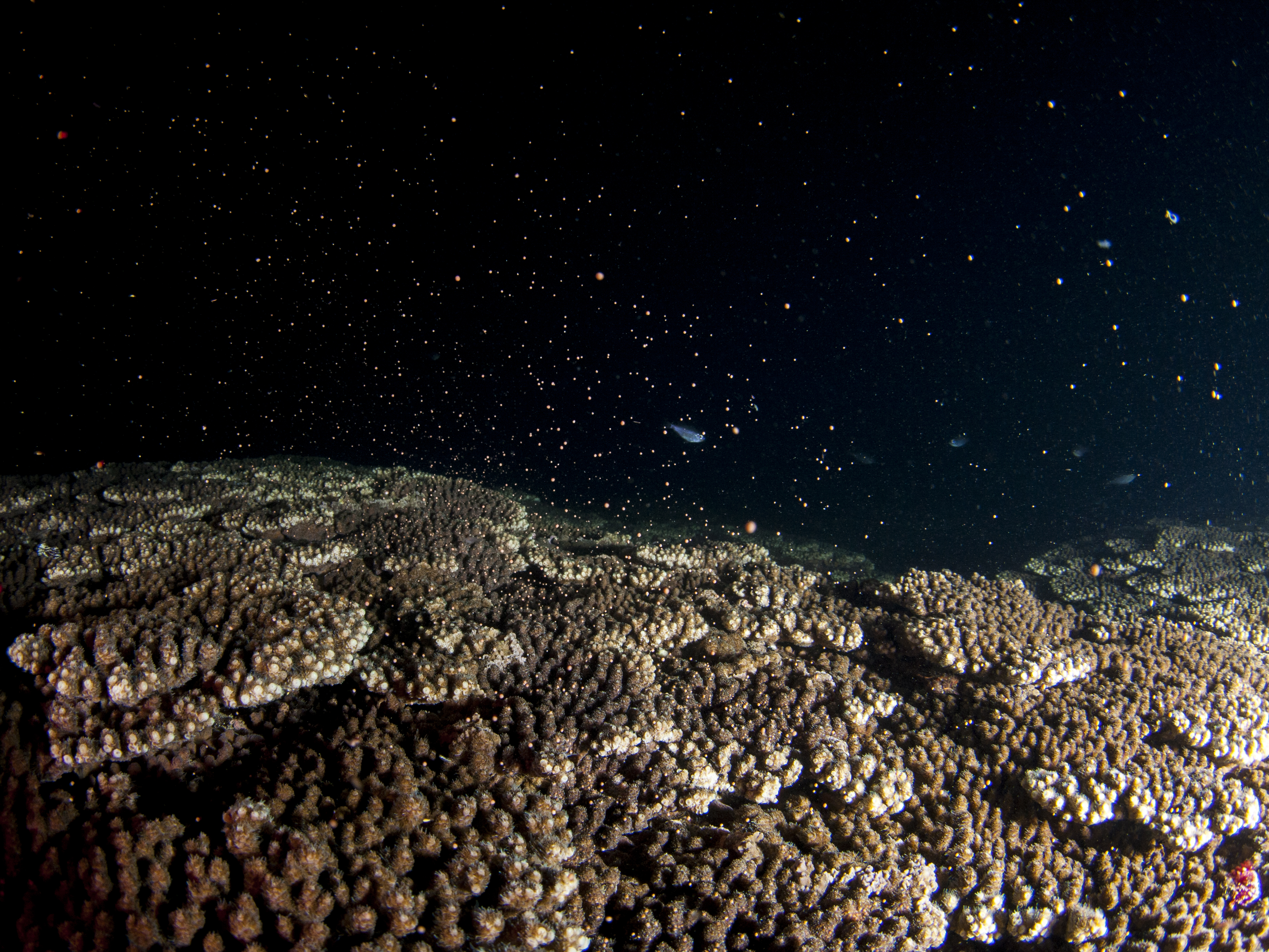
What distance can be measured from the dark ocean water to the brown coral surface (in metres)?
7.20

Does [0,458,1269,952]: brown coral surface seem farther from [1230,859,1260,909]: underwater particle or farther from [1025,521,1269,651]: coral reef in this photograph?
[1025,521,1269,651]: coral reef

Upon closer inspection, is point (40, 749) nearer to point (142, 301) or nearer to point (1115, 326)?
point (142, 301)

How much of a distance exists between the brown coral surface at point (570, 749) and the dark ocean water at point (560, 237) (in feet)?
23.6

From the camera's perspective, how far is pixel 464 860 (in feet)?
7.61

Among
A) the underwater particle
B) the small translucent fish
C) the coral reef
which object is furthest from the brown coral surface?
the small translucent fish

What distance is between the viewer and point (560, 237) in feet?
117

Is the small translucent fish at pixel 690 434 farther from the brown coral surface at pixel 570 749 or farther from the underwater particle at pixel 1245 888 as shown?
the underwater particle at pixel 1245 888

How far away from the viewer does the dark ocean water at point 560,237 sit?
60.1 feet

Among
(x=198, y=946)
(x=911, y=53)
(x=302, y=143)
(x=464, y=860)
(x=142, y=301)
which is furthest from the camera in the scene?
(x=142, y=301)

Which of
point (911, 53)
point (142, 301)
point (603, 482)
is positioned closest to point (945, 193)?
point (911, 53)

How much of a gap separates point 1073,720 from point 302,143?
30.9 m

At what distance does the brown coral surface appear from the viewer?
2.29 metres

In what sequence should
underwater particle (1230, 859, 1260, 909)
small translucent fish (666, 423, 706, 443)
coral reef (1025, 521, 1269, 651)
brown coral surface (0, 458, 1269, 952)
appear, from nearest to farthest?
Answer: brown coral surface (0, 458, 1269, 952)
underwater particle (1230, 859, 1260, 909)
coral reef (1025, 521, 1269, 651)
small translucent fish (666, 423, 706, 443)

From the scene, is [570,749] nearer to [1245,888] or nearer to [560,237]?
[1245,888]
